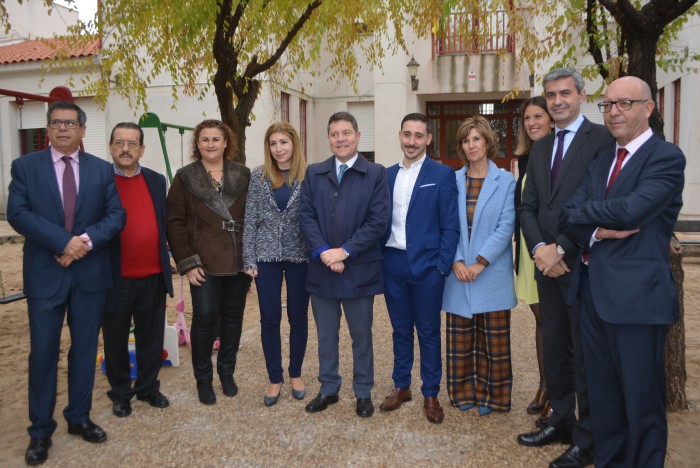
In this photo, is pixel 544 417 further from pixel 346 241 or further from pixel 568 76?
pixel 568 76

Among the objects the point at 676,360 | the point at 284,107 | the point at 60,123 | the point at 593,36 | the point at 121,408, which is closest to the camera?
the point at 60,123

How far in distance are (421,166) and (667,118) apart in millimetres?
12577

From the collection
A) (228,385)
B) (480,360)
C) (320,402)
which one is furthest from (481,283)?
(228,385)

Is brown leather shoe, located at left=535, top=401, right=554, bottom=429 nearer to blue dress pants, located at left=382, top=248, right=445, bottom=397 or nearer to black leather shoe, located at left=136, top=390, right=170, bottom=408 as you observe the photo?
blue dress pants, located at left=382, top=248, right=445, bottom=397

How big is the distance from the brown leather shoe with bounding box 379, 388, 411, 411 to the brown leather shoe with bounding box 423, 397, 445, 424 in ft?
0.67

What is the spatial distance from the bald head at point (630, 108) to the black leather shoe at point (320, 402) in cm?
267

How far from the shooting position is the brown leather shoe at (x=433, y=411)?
4.08 meters

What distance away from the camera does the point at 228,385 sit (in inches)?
184

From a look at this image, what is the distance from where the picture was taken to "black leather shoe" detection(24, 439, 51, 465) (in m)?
3.55

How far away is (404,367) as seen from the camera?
14.4ft

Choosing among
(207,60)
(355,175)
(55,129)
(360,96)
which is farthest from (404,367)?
(360,96)

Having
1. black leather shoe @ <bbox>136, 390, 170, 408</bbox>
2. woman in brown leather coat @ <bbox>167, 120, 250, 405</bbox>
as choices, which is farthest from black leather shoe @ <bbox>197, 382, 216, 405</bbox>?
black leather shoe @ <bbox>136, 390, 170, 408</bbox>

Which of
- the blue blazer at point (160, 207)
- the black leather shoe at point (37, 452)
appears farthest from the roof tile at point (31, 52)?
the black leather shoe at point (37, 452)

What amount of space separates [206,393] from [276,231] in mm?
1360
